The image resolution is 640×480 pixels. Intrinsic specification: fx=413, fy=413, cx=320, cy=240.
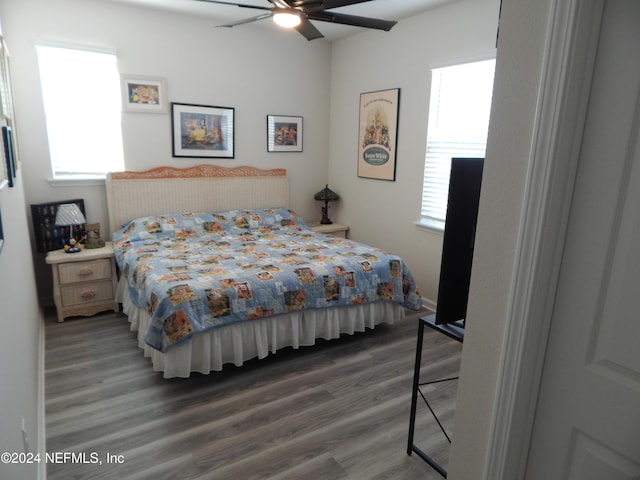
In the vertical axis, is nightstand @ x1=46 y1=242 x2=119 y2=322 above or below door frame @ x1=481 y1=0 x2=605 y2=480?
below

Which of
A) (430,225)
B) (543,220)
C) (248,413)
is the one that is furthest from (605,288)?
(430,225)

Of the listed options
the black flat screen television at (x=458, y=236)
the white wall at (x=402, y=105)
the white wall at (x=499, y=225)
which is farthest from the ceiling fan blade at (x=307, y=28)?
the white wall at (x=499, y=225)

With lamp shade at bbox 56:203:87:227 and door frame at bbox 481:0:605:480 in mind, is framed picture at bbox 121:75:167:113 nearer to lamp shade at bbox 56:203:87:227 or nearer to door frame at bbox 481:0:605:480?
lamp shade at bbox 56:203:87:227

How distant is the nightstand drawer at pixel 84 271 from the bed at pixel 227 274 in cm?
18

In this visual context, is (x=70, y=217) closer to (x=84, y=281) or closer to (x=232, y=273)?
(x=84, y=281)

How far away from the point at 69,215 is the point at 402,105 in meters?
3.22

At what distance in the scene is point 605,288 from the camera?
1.02 meters

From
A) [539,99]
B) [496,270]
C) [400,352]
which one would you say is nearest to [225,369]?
[400,352]

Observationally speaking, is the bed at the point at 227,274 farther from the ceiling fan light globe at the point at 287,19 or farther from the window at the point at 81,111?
the ceiling fan light globe at the point at 287,19

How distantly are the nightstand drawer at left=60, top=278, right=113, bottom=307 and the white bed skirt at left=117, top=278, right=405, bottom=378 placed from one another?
0.19 metres

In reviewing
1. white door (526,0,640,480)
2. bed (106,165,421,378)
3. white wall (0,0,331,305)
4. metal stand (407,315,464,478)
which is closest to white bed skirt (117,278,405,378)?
bed (106,165,421,378)

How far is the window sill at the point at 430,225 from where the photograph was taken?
3865 millimetres

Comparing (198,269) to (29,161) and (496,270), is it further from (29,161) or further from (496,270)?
(496,270)

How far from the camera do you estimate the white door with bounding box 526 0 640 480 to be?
37.4 inches
